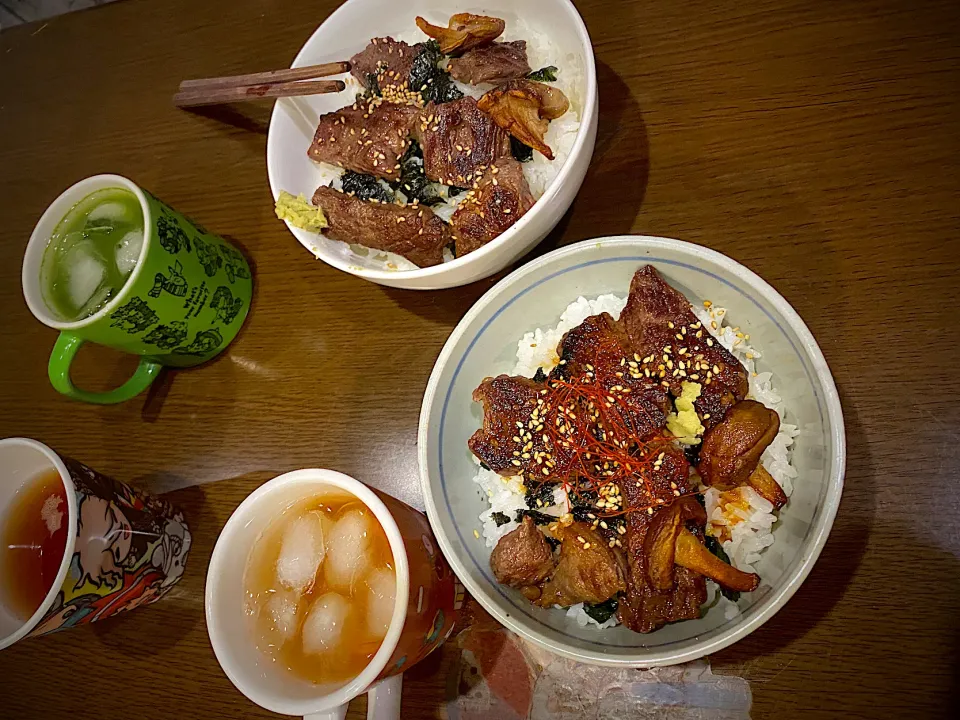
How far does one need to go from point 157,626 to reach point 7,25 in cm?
246

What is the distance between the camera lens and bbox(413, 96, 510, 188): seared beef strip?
1.82m

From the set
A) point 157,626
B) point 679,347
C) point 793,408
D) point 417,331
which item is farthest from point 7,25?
point 793,408

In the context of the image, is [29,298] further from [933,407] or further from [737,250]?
[933,407]

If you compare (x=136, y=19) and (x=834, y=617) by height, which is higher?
(x=136, y=19)

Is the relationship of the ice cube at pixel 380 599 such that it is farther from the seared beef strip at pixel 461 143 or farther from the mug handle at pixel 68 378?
the seared beef strip at pixel 461 143

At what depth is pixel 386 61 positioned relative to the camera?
77.7 inches

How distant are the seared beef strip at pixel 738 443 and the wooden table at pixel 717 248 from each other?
0.27m

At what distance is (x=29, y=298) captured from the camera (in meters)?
1.70

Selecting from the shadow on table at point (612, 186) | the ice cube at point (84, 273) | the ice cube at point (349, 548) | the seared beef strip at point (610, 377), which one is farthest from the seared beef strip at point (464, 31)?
the ice cube at point (349, 548)

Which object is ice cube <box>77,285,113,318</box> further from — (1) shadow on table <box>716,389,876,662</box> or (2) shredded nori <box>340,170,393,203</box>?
(1) shadow on table <box>716,389,876,662</box>

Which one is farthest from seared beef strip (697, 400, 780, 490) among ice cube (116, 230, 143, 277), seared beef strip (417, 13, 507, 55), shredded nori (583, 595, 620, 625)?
ice cube (116, 230, 143, 277)

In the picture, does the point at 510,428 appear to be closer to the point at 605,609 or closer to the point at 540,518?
the point at 540,518

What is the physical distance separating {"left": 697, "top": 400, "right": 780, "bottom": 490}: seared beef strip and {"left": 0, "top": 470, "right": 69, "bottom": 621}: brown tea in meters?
1.53

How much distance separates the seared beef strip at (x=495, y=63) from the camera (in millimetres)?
1886
